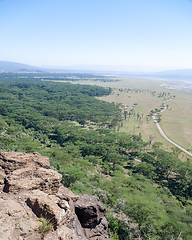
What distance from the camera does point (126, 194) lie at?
35625 millimetres

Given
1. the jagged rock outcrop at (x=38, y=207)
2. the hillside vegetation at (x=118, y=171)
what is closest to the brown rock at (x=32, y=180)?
the jagged rock outcrop at (x=38, y=207)

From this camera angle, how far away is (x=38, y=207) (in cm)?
1276

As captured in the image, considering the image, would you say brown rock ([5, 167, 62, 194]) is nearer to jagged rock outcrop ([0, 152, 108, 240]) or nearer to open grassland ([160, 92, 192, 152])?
jagged rock outcrop ([0, 152, 108, 240])

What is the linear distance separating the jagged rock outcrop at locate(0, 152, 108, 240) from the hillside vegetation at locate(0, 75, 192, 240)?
33.4 feet

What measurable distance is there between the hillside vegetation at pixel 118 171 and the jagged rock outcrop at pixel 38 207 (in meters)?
10.2

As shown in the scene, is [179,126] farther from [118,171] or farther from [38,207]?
[38,207]

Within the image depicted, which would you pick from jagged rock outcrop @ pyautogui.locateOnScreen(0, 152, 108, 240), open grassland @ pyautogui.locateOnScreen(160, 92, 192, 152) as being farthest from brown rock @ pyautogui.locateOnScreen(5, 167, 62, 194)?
open grassland @ pyautogui.locateOnScreen(160, 92, 192, 152)

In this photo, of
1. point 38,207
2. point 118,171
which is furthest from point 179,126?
point 38,207

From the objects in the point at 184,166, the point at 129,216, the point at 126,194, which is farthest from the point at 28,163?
the point at 184,166

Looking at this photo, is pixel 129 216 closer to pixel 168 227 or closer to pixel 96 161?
pixel 168 227

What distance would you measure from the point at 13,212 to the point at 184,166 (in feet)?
196

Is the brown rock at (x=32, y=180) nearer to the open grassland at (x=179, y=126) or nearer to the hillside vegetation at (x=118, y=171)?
the hillside vegetation at (x=118, y=171)

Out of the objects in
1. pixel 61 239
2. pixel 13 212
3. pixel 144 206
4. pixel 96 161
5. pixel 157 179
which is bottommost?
pixel 157 179

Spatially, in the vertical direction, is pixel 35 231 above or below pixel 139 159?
above
